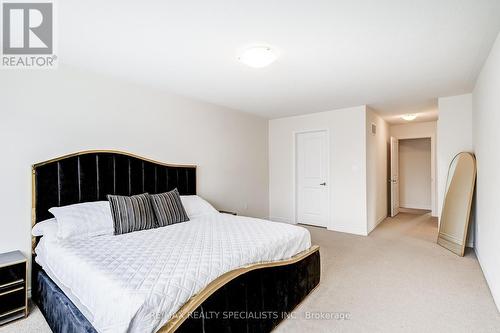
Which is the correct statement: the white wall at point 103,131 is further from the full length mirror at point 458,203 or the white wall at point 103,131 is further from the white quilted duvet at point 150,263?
the full length mirror at point 458,203

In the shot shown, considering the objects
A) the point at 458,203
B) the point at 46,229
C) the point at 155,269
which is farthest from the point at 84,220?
the point at 458,203

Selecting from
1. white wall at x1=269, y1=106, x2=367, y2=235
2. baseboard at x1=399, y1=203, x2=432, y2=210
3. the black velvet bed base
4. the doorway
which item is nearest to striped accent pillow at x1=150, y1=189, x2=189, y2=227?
the black velvet bed base

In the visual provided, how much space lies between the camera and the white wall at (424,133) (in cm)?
594

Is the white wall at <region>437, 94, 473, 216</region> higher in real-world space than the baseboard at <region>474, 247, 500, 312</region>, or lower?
higher

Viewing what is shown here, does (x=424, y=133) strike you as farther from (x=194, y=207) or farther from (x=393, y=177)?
(x=194, y=207)

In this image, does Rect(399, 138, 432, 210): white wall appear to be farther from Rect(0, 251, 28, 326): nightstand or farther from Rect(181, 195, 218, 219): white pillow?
Rect(0, 251, 28, 326): nightstand

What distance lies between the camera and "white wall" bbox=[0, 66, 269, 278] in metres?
2.30

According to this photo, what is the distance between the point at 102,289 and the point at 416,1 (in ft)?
8.41

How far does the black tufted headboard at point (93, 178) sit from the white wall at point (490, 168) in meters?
3.49

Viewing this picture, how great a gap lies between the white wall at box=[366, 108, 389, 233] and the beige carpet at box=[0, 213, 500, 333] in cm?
101

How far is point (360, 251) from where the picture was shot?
3588 millimetres

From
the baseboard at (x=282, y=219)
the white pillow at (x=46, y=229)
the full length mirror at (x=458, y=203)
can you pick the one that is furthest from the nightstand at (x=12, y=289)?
the full length mirror at (x=458, y=203)

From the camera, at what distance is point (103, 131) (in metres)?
2.91

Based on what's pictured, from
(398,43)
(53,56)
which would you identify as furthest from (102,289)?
(398,43)
